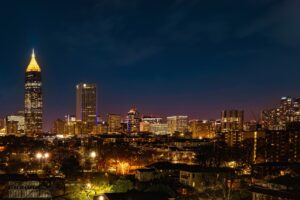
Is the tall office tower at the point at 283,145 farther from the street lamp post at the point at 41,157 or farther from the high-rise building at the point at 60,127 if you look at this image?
the high-rise building at the point at 60,127

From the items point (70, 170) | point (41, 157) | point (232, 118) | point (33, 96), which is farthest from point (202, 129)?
point (70, 170)

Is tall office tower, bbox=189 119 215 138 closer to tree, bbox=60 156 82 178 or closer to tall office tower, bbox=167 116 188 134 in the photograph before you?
tall office tower, bbox=167 116 188 134

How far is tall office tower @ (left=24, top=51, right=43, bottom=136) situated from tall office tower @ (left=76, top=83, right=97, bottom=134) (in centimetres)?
1323

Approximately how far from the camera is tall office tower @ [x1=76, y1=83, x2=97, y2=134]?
123 metres

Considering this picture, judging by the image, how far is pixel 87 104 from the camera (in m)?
132

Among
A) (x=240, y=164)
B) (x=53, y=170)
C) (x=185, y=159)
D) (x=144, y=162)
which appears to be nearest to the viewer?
(x=53, y=170)

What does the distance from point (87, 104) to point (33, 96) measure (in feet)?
72.3

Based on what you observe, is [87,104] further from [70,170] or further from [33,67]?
[70,170]

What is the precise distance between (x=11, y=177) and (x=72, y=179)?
3.11 meters

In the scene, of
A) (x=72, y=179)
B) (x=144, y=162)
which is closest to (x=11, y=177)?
(x=72, y=179)

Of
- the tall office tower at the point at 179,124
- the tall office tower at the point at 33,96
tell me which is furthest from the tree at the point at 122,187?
the tall office tower at the point at 33,96

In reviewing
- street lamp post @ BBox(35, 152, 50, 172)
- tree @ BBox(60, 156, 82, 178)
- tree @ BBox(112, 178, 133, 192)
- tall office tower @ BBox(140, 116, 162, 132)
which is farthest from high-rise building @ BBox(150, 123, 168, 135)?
tree @ BBox(112, 178, 133, 192)

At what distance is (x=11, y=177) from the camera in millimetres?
17297

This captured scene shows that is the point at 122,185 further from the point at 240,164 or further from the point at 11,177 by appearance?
the point at 240,164
